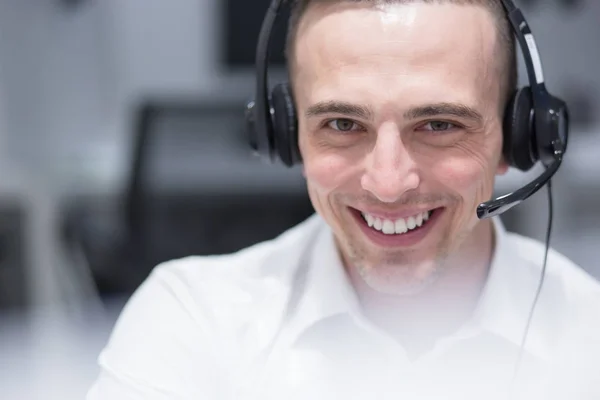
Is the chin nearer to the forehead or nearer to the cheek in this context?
the cheek

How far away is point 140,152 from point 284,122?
1.37 meters

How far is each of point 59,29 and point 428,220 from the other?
9.20ft

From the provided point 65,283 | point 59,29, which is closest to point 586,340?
point 65,283

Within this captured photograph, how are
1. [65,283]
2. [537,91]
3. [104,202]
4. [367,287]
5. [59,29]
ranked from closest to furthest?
1. [537,91]
2. [367,287]
3. [65,283]
4. [104,202]
5. [59,29]

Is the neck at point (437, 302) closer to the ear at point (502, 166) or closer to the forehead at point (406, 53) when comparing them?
the ear at point (502, 166)

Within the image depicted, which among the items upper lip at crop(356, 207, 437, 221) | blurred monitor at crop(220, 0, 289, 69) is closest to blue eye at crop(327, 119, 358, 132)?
upper lip at crop(356, 207, 437, 221)

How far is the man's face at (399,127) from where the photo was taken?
896mm

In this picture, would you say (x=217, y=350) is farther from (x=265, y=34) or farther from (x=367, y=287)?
(x=265, y=34)

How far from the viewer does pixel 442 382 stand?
38.5 inches

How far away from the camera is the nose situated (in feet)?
2.91

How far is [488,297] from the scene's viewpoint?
1.04m

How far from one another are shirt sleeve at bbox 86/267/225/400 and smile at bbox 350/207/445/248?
0.27 metres

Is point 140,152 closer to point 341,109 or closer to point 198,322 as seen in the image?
point 198,322

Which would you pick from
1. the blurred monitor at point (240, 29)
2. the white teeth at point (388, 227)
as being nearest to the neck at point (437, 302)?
the white teeth at point (388, 227)
